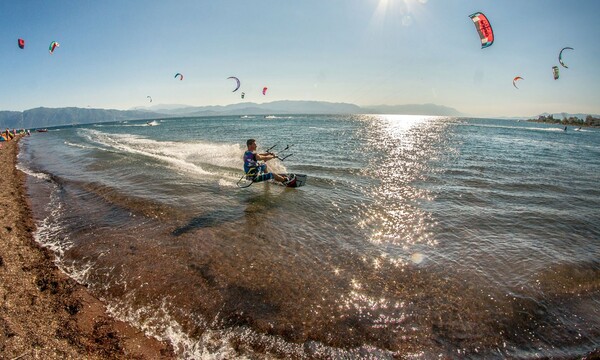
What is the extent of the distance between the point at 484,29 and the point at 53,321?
78.2 feet

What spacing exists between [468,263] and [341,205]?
18.4 ft

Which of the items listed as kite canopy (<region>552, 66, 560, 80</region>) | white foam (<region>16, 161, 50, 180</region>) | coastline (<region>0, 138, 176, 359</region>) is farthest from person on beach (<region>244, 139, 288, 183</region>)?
kite canopy (<region>552, 66, 560, 80</region>)

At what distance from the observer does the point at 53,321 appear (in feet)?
18.4

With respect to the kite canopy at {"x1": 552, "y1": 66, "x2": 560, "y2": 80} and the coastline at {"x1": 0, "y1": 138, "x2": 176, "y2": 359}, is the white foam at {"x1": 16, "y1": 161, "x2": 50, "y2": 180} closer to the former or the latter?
the coastline at {"x1": 0, "y1": 138, "x2": 176, "y2": 359}

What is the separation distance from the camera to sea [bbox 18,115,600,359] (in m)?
5.59

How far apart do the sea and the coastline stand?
31 cm

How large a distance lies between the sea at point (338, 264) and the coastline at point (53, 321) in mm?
310

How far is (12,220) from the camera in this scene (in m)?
10.7

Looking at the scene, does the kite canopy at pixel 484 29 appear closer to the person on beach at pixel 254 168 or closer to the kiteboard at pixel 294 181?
the kiteboard at pixel 294 181

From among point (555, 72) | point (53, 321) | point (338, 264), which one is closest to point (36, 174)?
point (53, 321)

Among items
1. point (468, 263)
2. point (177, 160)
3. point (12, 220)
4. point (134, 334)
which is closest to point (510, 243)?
point (468, 263)

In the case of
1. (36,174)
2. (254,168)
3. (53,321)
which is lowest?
(53,321)

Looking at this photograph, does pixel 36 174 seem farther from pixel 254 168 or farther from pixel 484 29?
pixel 484 29

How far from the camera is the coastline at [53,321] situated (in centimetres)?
492
